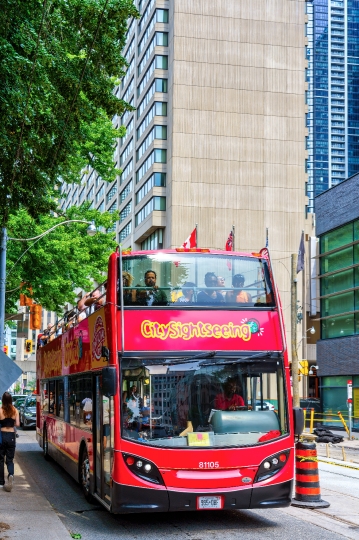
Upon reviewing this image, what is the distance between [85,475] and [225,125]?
→ 56.6m

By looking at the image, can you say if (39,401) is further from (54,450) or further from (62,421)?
(62,421)

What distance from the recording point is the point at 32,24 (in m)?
10.5

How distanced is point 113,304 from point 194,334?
3.81ft

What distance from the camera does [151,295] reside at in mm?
10445

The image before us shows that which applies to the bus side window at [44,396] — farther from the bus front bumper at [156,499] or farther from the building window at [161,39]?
the building window at [161,39]

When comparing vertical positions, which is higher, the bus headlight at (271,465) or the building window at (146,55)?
the building window at (146,55)

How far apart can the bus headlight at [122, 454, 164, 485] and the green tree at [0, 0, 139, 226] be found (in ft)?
16.2

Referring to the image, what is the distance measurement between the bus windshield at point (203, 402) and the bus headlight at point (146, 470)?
0.25m

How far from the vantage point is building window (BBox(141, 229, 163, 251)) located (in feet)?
217

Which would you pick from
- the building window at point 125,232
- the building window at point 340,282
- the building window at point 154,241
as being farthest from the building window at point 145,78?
the building window at point 340,282

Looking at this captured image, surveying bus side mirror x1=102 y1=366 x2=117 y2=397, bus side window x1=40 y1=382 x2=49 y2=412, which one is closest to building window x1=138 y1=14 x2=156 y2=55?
bus side window x1=40 y1=382 x2=49 y2=412

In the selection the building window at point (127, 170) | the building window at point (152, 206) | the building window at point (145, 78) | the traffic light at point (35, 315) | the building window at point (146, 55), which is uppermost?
the building window at point (146, 55)

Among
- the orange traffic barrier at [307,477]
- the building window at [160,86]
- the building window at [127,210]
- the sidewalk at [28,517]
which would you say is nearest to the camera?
the sidewalk at [28,517]

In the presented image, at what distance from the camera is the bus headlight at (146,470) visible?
958 centimetres
